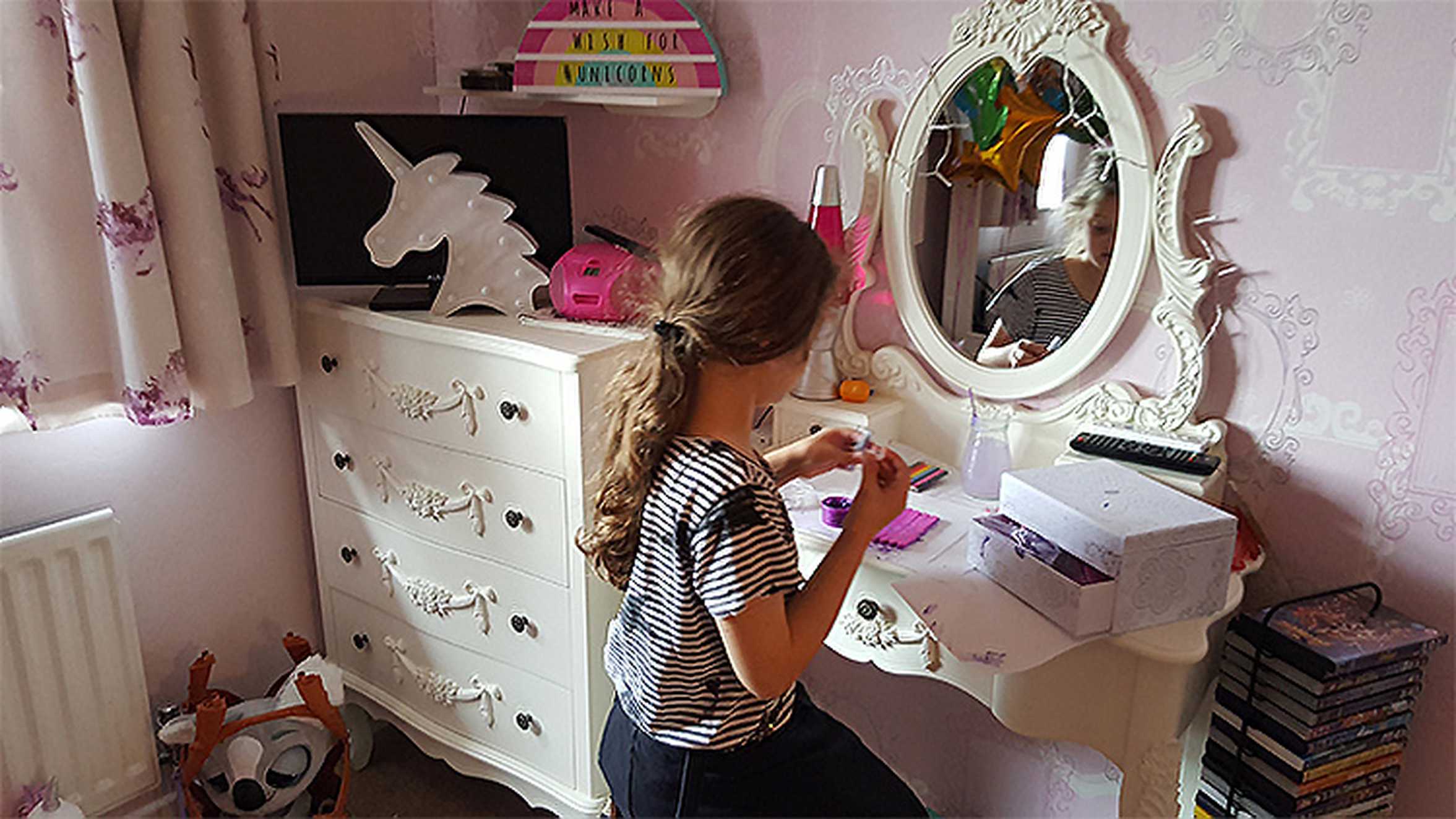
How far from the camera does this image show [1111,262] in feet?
4.92

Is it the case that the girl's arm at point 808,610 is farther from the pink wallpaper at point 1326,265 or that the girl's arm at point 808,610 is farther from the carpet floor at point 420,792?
the carpet floor at point 420,792

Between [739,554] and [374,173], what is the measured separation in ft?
3.83

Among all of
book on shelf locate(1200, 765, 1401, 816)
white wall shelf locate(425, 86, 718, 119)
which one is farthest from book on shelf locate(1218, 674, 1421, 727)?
white wall shelf locate(425, 86, 718, 119)

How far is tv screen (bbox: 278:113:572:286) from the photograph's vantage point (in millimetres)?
Answer: 1800

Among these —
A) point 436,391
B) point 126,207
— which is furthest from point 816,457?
point 126,207

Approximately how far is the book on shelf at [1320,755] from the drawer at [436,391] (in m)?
1.04

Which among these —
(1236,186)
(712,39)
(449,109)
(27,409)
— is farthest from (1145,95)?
(27,409)

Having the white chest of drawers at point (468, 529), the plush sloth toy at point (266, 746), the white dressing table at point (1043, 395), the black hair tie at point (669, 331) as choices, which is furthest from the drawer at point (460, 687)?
the black hair tie at point (669, 331)

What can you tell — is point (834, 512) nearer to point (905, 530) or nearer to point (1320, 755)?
point (905, 530)

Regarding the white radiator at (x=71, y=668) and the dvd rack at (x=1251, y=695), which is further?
the white radiator at (x=71, y=668)

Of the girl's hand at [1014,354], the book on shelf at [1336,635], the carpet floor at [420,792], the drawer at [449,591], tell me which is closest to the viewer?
the book on shelf at [1336,635]

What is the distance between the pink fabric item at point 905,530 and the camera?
1386 mm

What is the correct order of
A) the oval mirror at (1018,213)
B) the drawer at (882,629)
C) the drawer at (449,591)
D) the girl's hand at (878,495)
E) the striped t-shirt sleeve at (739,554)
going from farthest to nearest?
the drawer at (449,591)
the oval mirror at (1018,213)
the drawer at (882,629)
the girl's hand at (878,495)
the striped t-shirt sleeve at (739,554)

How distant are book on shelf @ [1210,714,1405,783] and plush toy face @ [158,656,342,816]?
1495 millimetres
